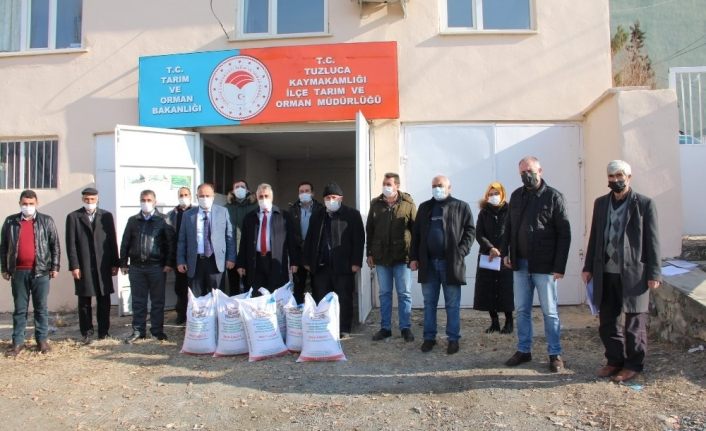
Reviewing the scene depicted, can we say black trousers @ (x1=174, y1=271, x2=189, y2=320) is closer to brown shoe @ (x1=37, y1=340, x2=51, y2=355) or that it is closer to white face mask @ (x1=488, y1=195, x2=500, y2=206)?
brown shoe @ (x1=37, y1=340, x2=51, y2=355)

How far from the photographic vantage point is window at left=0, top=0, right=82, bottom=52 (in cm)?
842

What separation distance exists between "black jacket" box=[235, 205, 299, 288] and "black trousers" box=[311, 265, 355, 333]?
0.35 m

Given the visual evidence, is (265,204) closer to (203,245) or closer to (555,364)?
(203,245)

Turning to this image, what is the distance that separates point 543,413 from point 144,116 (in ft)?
21.8

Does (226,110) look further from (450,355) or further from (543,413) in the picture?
(543,413)

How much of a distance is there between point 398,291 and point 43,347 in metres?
3.86

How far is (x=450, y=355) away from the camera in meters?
5.25

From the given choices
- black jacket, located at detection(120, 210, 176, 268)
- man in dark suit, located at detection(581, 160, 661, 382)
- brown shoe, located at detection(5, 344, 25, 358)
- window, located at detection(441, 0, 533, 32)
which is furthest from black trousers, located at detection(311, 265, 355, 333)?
window, located at detection(441, 0, 533, 32)

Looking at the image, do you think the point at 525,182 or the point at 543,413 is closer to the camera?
the point at 543,413

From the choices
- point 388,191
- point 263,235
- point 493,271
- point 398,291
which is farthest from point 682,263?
point 263,235

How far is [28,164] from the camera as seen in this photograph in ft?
27.5

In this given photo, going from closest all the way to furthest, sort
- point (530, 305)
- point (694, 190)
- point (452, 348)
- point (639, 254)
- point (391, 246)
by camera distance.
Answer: point (639, 254) → point (530, 305) → point (452, 348) → point (391, 246) → point (694, 190)

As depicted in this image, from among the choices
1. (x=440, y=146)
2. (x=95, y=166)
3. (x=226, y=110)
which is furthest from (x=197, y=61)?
(x=440, y=146)

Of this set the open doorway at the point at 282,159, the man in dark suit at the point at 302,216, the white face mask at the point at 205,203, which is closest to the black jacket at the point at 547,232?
the man in dark suit at the point at 302,216
